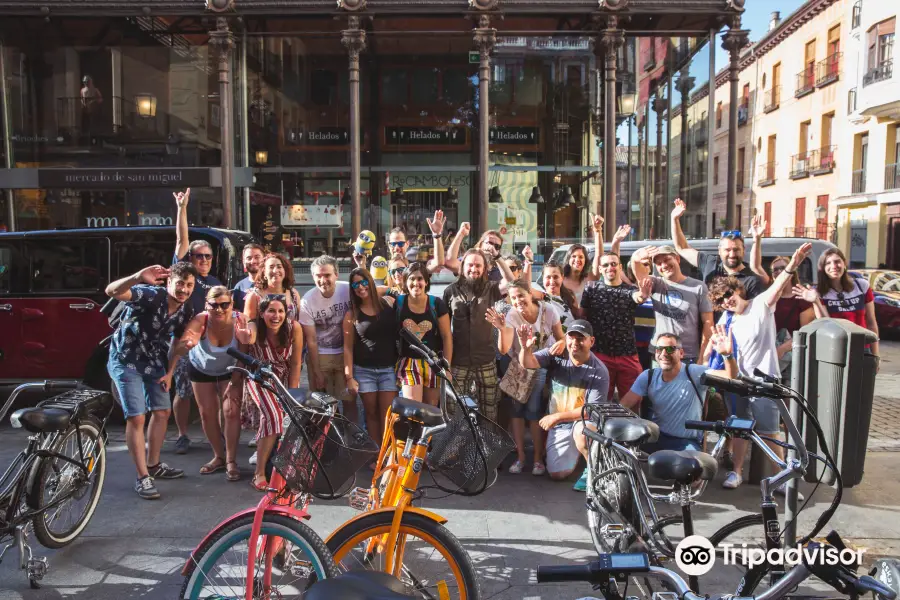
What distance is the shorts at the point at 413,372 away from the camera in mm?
5602

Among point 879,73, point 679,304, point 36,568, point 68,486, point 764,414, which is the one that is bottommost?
point 36,568

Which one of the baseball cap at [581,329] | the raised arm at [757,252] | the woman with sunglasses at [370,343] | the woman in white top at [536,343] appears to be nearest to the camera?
the baseball cap at [581,329]

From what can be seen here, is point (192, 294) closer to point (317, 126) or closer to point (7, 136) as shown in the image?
point (317, 126)

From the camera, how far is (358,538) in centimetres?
302

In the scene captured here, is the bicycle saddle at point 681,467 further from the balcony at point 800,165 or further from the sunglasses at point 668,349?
the balcony at point 800,165

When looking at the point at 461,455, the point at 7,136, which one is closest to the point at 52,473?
the point at 461,455

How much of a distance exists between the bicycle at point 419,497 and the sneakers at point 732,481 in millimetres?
2996

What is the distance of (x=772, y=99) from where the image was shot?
112ft

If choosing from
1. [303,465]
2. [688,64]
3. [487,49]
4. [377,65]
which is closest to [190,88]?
[377,65]

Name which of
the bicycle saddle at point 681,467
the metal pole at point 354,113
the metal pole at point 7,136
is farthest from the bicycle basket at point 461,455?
the metal pole at point 7,136

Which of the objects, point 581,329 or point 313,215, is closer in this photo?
point 581,329

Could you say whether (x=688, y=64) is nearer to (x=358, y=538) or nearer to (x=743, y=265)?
(x=743, y=265)

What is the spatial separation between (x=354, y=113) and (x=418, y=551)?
1347 centimetres

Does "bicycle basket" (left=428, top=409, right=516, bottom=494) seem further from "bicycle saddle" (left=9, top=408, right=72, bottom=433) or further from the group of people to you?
"bicycle saddle" (left=9, top=408, right=72, bottom=433)
